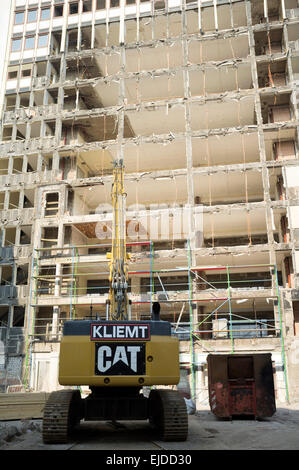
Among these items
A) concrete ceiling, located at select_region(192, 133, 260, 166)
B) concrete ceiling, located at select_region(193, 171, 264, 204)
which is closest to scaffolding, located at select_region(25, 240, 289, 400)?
concrete ceiling, located at select_region(193, 171, 264, 204)

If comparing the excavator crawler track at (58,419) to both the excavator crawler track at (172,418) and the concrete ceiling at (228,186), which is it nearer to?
the excavator crawler track at (172,418)

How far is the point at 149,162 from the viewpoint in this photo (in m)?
39.0

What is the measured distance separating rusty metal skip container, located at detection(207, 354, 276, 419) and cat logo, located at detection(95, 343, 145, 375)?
5.76 meters

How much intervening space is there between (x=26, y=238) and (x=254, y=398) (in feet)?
88.5

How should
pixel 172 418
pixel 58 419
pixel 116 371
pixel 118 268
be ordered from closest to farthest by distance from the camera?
pixel 58 419, pixel 172 418, pixel 116 371, pixel 118 268

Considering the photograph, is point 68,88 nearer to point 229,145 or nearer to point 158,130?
point 158,130

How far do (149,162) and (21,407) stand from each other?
26.8 meters

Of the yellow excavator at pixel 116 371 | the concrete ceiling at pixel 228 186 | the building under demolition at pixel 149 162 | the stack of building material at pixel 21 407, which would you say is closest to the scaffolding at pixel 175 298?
the building under demolition at pixel 149 162

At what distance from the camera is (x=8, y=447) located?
9.78 metres

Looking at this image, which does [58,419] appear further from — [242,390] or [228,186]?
[228,186]

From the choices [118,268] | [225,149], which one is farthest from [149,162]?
[118,268]

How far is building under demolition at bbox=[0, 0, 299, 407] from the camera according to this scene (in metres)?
31.1

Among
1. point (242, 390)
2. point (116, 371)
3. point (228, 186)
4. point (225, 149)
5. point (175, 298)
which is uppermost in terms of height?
point (225, 149)

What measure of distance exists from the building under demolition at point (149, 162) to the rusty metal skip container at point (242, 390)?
13343 mm
